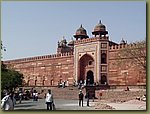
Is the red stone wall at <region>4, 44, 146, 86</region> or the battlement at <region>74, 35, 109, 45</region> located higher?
the battlement at <region>74, 35, 109, 45</region>

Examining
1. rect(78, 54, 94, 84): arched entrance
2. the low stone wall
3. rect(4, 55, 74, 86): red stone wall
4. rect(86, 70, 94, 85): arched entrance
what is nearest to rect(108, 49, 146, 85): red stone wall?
the low stone wall

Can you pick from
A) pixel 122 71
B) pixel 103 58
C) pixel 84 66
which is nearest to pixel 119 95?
pixel 122 71

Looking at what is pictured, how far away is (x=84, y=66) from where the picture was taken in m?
24.0

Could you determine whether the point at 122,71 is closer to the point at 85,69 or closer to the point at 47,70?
the point at 85,69

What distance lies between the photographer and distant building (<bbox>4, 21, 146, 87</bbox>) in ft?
66.8

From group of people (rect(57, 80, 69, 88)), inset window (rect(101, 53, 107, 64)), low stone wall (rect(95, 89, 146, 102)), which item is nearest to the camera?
low stone wall (rect(95, 89, 146, 102))

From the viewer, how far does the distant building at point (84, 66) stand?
66.8 feet

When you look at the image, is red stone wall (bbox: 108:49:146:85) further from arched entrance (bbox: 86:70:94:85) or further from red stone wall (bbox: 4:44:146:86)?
arched entrance (bbox: 86:70:94:85)

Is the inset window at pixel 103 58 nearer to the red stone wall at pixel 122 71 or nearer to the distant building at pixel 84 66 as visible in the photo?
the distant building at pixel 84 66

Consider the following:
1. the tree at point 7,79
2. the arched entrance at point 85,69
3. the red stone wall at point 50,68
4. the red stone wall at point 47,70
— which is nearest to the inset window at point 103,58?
the red stone wall at point 50,68

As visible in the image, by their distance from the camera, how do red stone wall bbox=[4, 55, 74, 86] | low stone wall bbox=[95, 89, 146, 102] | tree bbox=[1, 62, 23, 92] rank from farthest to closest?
red stone wall bbox=[4, 55, 74, 86] → low stone wall bbox=[95, 89, 146, 102] → tree bbox=[1, 62, 23, 92]

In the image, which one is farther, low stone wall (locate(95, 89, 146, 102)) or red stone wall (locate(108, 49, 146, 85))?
red stone wall (locate(108, 49, 146, 85))

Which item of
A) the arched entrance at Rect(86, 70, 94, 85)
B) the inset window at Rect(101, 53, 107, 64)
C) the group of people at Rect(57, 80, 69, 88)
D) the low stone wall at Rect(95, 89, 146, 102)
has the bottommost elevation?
the low stone wall at Rect(95, 89, 146, 102)

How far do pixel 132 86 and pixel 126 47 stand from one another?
2.10m
